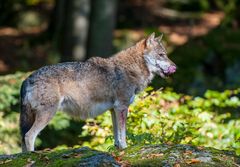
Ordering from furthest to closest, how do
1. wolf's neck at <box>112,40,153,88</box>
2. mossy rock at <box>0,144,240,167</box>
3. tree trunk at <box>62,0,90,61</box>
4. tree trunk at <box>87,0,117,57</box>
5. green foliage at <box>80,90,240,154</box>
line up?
tree trunk at <box>62,0,90,61</box>
tree trunk at <box>87,0,117,57</box>
wolf's neck at <box>112,40,153,88</box>
green foliage at <box>80,90,240,154</box>
mossy rock at <box>0,144,240,167</box>

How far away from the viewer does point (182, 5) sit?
3067 centimetres

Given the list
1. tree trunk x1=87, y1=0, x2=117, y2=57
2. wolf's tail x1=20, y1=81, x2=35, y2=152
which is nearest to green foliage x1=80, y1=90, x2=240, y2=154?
wolf's tail x1=20, y1=81, x2=35, y2=152

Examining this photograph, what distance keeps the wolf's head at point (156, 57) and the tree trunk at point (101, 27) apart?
1132 cm

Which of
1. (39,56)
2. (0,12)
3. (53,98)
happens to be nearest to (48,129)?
(53,98)

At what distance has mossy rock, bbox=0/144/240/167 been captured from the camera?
255 inches

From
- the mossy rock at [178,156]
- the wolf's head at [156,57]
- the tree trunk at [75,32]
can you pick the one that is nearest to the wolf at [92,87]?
the wolf's head at [156,57]

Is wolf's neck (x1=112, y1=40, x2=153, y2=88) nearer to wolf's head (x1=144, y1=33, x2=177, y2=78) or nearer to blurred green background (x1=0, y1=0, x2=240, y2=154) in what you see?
wolf's head (x1=144, y1=33, x2=177, y2=78)

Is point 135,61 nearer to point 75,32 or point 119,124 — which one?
point 119,124

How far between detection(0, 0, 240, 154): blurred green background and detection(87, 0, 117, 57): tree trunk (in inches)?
1.2

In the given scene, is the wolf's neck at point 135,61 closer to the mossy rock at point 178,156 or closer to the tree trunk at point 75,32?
the mossy rock at point 178,156

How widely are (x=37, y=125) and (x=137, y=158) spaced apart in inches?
84.5

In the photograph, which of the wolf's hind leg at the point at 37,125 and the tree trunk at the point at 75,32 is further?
the tree trunk at the point at 75,32

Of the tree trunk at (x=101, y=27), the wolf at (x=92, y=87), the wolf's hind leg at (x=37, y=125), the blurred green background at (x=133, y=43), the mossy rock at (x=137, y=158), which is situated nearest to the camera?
the mossy rock at (x=137, y=158)

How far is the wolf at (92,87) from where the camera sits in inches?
335
